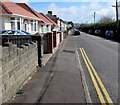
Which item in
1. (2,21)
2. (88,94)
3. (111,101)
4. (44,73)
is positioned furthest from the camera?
(2,21)

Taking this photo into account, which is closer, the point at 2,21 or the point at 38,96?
the point at 38,96

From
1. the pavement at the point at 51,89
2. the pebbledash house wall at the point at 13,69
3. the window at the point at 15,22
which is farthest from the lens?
the window at the point at 15,22

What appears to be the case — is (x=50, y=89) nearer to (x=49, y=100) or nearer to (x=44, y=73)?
(x=49, y=100)

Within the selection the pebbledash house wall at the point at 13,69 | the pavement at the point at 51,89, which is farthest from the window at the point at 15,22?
the pebbledash house wall at the point at 13,69

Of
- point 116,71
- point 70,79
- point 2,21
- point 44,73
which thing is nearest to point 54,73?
point 44,73

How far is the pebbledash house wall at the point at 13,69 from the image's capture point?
452cm

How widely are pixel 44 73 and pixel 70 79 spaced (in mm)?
1253

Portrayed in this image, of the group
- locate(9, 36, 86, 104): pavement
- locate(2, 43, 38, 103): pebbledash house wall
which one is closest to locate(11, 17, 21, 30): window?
locate(9, 36, 86, 104): pavement

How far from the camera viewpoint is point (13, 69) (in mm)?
5184

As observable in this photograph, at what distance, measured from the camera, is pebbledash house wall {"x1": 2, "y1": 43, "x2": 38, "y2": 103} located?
452 cm

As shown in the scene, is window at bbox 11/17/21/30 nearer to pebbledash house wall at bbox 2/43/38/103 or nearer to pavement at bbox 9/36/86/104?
pavement at bbox 9/36/86/104

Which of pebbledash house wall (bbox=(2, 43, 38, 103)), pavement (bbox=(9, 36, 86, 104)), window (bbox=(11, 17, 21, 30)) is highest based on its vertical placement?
window (bbox=(11, 17, 21, 30))

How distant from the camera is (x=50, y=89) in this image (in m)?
5.77

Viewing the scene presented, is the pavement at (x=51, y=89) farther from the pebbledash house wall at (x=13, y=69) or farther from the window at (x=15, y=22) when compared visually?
the window at (x=15, y=22)
